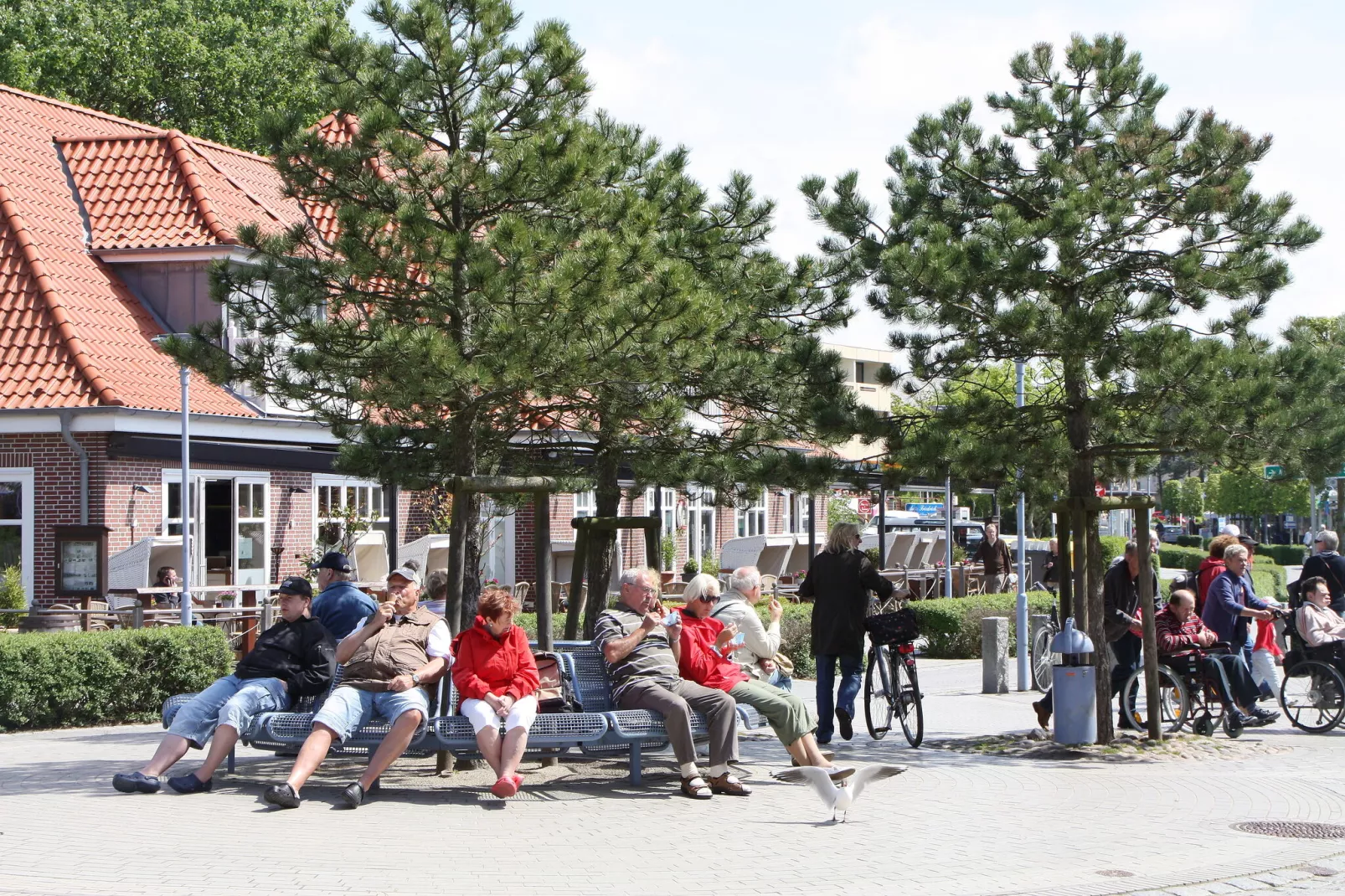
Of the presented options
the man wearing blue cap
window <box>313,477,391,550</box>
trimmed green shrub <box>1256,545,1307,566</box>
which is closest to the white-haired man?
the man wearing blue cap

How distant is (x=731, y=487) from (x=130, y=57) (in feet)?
93.4

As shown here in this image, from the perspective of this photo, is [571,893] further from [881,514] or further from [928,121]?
[881,514]

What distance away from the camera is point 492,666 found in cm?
977

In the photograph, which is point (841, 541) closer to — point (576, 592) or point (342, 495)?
point (576, 592)

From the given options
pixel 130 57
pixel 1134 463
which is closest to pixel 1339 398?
pixel 1134 463

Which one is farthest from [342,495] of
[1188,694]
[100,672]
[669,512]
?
[1188,694]

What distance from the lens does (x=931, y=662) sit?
21.9 metres

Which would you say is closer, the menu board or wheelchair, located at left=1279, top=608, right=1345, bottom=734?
wheelchair, located at left=1279, top=608, right=1345, bottom=734

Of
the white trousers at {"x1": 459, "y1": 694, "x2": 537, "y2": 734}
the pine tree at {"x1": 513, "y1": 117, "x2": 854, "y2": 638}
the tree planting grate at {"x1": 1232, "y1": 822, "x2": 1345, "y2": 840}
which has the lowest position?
the tree planting grate at {"x1": 1232, "y1": 822, "x2": 1345, "y2": 840}

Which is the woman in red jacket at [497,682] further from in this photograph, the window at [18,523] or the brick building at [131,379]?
the window at [18,523]

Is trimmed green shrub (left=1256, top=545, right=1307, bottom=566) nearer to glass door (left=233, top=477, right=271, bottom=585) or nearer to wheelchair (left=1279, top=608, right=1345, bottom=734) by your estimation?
glass door (left=233, top=477, right=271, bottom=585)

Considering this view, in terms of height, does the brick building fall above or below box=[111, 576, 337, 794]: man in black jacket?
above

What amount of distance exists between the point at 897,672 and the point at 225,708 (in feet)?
17.8

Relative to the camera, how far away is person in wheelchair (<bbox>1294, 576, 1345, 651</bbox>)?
13875 millimetres
